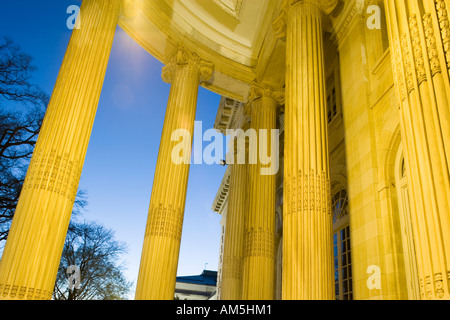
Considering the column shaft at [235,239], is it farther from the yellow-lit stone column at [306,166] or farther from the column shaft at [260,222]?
the yellow-lit stone column at [306,166]

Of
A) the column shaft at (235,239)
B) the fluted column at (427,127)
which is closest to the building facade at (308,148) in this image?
the fluted column at (427,127)

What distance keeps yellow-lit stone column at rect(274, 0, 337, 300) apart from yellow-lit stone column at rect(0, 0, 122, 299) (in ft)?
18.9

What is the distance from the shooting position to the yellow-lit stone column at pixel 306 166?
8.30 m

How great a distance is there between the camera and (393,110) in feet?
32.4

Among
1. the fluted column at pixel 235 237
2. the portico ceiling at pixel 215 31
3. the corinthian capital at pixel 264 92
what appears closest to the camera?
the portico ceiling at pixel 215 31

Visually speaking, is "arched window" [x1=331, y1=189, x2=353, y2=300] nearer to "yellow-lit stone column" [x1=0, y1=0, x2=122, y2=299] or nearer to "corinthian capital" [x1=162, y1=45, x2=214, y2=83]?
"corinthian capital" [x1=162, y1=45, x2=214, y2=83]

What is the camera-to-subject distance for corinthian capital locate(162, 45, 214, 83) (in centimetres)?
1572

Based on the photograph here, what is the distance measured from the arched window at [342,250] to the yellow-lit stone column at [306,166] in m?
3.96

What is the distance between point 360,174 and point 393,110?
6.86 feet
